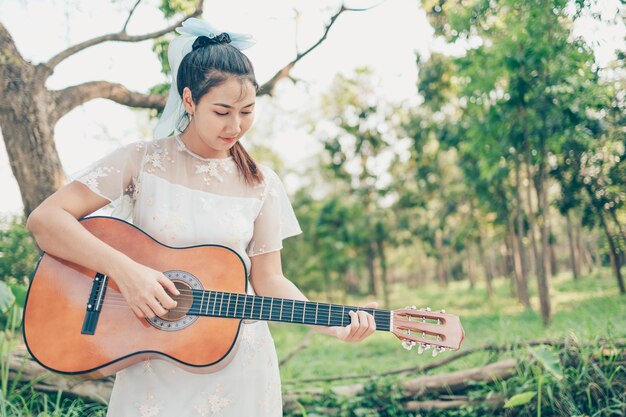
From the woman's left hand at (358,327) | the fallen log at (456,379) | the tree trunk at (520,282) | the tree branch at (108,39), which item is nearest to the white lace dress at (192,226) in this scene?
the woman's left hand at (358,327)

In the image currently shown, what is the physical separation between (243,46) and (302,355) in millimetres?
7464

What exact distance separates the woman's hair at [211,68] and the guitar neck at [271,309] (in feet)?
1.65

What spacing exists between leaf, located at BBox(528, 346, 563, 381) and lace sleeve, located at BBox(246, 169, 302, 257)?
2.39 m

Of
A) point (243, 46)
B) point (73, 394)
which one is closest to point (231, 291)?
point (243, 46)

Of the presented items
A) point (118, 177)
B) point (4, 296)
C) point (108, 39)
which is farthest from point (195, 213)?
point (108, 39)

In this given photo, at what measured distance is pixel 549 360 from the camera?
12.5 ft

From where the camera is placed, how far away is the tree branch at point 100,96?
13.8 ft

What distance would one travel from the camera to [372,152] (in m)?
15.8

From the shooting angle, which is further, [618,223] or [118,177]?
[618,223]

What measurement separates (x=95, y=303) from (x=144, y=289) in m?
0.24

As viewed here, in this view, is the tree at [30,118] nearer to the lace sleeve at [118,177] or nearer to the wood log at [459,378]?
the lace sleeve at [118,177]

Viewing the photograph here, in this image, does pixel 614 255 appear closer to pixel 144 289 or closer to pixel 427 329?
pixel 427 329

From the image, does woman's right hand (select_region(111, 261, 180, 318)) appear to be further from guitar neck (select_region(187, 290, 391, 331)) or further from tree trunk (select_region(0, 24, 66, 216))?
tree trunk (select_region(0, 24, 66, 216))

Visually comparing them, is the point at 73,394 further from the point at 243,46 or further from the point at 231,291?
the point at 243,46
